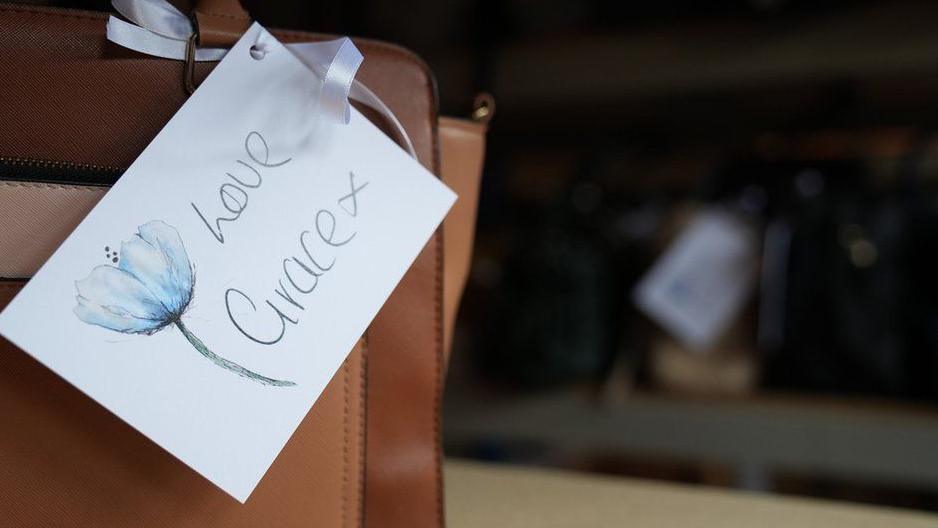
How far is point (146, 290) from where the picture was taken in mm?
323

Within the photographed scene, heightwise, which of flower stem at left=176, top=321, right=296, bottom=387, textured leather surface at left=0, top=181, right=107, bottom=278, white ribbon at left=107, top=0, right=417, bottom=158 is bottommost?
flower stem at left=176, top=321, right=296, bottom=387

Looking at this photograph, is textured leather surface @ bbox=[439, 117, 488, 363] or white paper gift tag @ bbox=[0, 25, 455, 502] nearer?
white paper gift tag @ bbox=[0, 25, 455, 502]

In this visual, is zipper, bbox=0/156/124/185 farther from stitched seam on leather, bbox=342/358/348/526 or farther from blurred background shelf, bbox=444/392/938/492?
blurred background shelf, bbox=444/392/938/492

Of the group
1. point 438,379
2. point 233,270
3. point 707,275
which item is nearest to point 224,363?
point 233,270

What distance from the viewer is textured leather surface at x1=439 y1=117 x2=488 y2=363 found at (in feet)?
1.53

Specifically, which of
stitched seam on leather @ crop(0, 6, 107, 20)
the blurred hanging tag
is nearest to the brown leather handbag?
stitched seam on leather @ crop(0, 6, 107, 20)

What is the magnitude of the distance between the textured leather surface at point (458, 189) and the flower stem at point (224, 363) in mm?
136

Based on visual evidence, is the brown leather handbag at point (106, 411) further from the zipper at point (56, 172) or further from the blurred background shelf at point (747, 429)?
the blurred background shelf at point (747, 429)

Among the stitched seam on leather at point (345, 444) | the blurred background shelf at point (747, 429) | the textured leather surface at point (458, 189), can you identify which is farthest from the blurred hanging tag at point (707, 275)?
the stitched seam on leather at point (345, 444)

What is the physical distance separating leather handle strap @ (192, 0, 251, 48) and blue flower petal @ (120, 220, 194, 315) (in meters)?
0.11

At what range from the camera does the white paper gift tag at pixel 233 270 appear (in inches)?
12.3

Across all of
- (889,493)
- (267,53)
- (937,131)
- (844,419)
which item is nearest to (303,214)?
(267,53)

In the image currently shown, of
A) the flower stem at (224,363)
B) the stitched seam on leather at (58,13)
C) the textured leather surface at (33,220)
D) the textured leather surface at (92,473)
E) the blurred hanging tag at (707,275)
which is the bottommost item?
the textured leather surface at (92,473)

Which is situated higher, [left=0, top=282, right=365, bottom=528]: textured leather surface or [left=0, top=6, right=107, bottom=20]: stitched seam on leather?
[left=0, top=6, right=107, bottom=20]: stitched seam on leather
